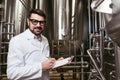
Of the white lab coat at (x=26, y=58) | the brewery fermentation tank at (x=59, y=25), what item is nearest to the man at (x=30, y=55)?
the white lab coat at (x=26, y=58)

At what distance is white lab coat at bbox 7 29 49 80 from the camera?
123cm

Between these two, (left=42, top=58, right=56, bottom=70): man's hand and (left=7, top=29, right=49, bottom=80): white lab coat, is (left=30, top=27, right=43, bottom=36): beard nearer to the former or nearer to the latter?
(left=7, top=29, right=49, bottom=80): white lab coat

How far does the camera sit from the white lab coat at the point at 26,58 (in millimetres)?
1227

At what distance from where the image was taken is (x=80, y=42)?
94.0 inches

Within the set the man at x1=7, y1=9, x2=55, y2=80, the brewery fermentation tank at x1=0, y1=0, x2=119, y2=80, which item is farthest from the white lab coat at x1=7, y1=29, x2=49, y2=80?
the brewery fermentation tank at x1=0, y1=0, x2=119, y2=80

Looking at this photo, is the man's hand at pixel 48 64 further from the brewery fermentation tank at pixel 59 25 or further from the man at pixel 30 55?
the brewery fermentation tank at pixel 59 25

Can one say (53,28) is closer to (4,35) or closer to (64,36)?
(64,36)

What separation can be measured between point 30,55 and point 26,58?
3cm

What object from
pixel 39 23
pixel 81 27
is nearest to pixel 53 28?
pixel 81 27

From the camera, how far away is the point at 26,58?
1.30 metres

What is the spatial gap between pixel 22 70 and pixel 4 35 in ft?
3.87

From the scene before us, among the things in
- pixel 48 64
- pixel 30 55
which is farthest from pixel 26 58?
pixel 48 64

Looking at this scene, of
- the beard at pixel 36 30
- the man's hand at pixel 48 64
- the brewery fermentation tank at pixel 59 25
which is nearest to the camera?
the man's hand at pixel 48 64

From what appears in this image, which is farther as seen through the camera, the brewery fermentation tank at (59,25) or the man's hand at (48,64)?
the brewery fermentation tank at (59,25)
